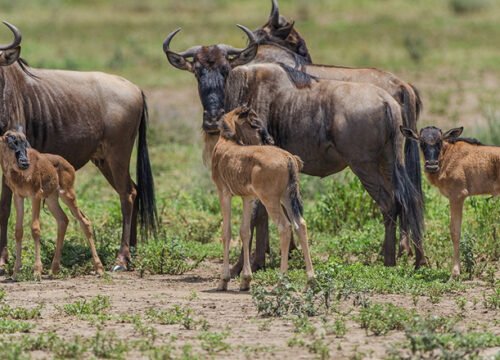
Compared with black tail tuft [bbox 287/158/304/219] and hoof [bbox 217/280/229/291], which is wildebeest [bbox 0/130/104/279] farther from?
black tail tuft [bbox 287/158/304/219]

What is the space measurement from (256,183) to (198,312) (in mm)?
1185

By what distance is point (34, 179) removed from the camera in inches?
387

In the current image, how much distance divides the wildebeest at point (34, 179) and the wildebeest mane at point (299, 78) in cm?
226

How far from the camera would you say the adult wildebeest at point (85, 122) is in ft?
35.5

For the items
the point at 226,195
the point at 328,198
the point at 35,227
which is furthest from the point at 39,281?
the point at 328,198

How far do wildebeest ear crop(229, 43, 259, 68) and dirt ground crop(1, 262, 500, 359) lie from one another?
197 centimetres

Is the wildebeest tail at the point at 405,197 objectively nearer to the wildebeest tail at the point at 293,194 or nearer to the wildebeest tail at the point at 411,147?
the wildebeest tail at the point at 411,147

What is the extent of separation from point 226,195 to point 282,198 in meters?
0.55

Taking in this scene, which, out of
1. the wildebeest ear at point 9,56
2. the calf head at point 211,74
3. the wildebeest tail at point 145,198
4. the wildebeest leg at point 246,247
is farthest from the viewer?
the wildebeest tail at point 145,198

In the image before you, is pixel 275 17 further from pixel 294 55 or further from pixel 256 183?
pixel 256 183

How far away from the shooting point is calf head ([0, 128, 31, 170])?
9.65 metres

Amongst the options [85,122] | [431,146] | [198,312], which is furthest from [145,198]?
[198,312]

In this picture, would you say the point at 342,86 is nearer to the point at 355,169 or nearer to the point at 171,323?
the point at 355,169

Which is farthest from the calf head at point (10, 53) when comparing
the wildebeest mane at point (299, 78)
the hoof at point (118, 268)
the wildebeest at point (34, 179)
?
the wildebeest mane at point (299, 78)
